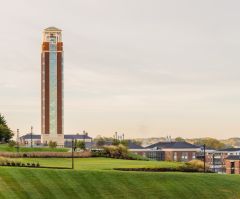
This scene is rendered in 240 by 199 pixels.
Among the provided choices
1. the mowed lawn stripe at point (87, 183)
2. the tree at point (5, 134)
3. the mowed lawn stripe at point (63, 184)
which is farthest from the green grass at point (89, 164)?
the tree at point (5, 134)

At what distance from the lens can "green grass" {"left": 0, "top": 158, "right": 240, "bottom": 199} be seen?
49.2m

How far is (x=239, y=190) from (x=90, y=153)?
37.1 m

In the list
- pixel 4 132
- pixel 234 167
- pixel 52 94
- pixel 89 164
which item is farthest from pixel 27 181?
pixel 52 94

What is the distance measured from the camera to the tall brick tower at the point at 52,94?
196 metres

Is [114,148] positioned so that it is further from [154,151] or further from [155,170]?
[154,151]

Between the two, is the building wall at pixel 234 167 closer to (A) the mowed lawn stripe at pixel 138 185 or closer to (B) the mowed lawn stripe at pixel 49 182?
(A) the mowed lawn stripe at pixel 138 185

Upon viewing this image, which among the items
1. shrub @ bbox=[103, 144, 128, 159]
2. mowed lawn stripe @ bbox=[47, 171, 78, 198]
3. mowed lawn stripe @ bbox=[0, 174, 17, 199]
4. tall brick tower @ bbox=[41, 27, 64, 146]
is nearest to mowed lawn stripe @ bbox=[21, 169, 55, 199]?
mowed lawn stripe @ bbox=[47, 171, 78, 198]

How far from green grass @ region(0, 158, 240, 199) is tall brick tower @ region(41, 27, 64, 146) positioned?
138 m

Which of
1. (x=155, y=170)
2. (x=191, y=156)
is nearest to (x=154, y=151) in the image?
(x=191, y=156)

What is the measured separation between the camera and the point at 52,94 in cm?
19625

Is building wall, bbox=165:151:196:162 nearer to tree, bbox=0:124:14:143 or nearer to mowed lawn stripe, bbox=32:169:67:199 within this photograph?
tree, bbox=0:124:14:143

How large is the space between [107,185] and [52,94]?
144930mm

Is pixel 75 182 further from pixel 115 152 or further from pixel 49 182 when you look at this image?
pixel 115 152

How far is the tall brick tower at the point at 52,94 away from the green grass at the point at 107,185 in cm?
13779
